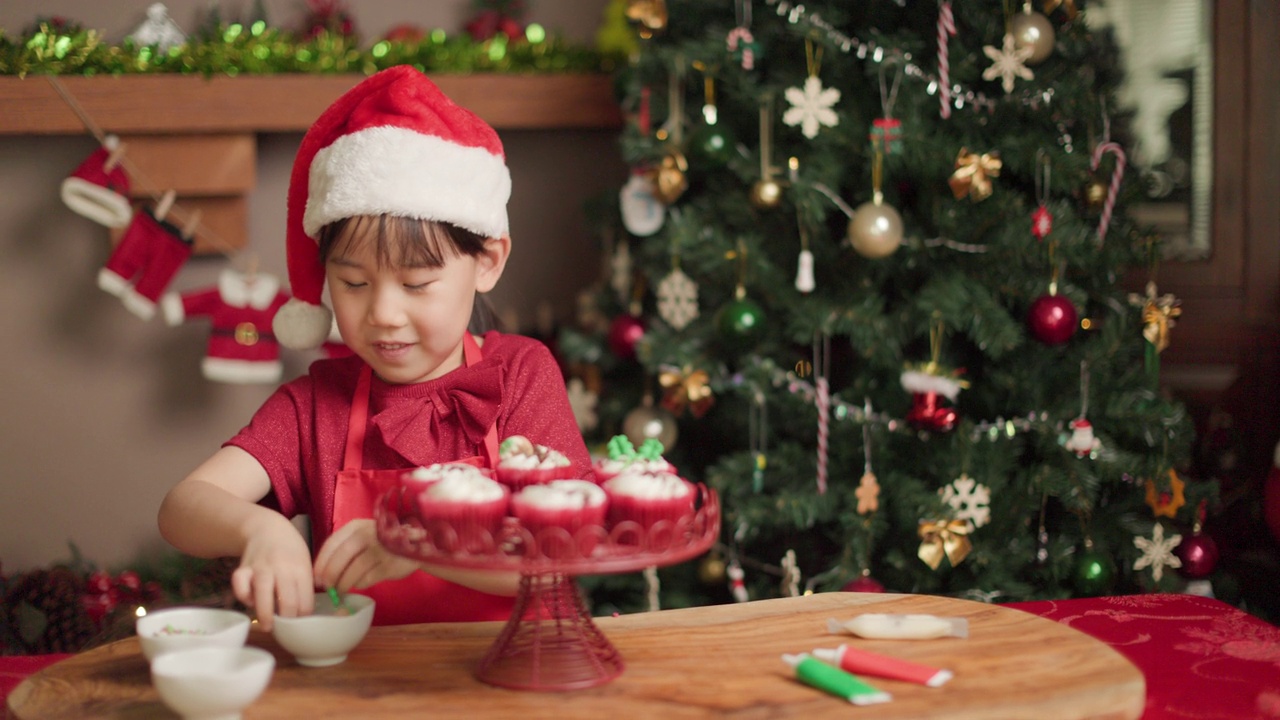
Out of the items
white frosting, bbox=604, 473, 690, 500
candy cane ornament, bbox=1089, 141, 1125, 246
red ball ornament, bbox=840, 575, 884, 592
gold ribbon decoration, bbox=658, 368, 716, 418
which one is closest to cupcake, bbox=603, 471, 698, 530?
white frosting, bbox=604, 473, 690, 500

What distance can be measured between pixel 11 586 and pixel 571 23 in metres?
1.93

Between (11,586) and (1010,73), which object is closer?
(1010,73)

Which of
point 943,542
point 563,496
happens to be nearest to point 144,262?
point 943,542

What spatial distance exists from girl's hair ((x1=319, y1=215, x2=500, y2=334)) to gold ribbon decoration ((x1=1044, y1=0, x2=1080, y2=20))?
1.41m

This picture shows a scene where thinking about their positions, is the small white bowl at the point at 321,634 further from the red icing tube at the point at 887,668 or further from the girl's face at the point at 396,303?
the red icing tube at the point at 887,668

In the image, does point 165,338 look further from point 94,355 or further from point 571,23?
point 571,23

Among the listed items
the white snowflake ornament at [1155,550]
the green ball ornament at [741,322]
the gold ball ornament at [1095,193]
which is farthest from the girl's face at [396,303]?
the white snowflake ornament at [1155,550]

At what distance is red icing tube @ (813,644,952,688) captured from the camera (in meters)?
1.00

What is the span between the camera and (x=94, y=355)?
2.78 metres

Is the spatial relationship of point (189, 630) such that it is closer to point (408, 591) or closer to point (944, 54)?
point (408, 591)

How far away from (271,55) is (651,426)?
1.27 meters

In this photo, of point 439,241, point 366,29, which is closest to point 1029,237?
point 439,241

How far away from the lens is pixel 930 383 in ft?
6.87

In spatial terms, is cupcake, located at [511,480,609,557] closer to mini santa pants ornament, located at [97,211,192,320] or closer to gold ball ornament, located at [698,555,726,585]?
gold ball ornament, located at [698,555,726,585]
